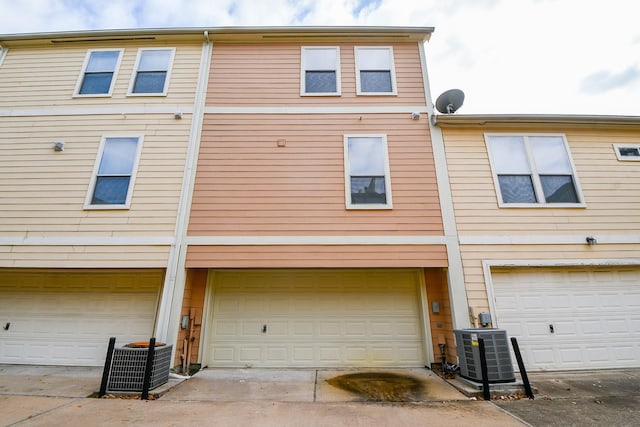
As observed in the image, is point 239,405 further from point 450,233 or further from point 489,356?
point 450,233

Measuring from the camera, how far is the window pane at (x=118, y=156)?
18.9 feet

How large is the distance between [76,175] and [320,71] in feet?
20.2

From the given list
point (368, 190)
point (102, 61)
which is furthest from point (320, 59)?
point (102, 61)

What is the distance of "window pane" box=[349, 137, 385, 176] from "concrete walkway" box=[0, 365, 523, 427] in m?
4.15

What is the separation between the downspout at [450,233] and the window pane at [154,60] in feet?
21.9

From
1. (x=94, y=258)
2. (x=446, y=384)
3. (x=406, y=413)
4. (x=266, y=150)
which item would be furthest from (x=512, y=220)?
(x=94, y=258)

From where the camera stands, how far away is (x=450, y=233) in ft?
17.5

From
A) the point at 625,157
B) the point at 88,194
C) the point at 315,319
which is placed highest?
the point at 625,157

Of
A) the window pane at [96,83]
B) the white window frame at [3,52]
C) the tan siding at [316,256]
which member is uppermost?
the white window frame at [3,52]

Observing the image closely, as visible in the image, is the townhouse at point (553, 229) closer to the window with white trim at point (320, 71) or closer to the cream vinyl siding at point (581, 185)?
the cream vinyl siding at point (581, 185)

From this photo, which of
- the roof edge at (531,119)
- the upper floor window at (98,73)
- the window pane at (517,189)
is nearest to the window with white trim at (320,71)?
the roof edge at (531,119)

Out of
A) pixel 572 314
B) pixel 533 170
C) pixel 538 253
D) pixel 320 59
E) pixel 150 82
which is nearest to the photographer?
pixel 572 314

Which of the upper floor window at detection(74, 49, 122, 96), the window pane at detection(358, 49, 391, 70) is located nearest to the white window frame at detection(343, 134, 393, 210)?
the window pane at detection(358, 49, 391, 70)

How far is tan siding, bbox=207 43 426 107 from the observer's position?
6367mm
